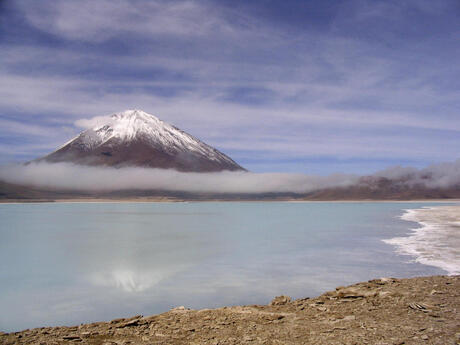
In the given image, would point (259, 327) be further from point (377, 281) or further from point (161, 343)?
point (377, 281)

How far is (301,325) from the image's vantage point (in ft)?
18.8

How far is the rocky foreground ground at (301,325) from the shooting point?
5.14m

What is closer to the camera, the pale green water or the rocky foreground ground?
the rocky foreground ground

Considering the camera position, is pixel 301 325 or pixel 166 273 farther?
pixel 166 273

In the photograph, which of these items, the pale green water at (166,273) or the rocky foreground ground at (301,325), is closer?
the rocky foreground ground at (301,325)

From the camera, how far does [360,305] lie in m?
6.64

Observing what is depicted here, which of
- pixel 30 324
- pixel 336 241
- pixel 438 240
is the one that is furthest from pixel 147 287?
pixel 438 240

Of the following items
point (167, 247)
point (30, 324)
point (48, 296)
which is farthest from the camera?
point (167, 247)

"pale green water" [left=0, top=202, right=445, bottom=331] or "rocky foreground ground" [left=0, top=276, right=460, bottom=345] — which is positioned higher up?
"rocky foreground ground" [left=0, top=276, right=460, bottom=345]

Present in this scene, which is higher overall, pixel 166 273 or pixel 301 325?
pixel 301 325

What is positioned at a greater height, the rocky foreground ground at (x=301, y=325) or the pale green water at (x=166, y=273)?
the rocky foreground ground at (x=301, y=325)

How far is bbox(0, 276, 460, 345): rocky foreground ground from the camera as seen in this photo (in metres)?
5.14

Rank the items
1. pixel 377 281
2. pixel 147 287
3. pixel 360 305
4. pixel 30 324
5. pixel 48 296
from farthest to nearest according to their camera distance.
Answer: pixel 147 287
pixel 48 296
pixel 377 281
pixel 30 324
pixel 360 305

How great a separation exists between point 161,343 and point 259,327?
1.48m
